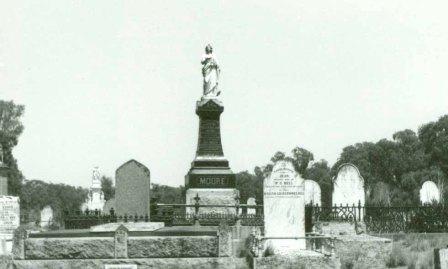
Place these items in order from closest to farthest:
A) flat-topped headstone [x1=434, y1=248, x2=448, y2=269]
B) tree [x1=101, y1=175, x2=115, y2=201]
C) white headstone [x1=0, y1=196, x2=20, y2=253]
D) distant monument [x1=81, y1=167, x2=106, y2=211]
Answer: flat-topped headstone [x1=434, y1=248, x2=448, y2=269] < white headstone [x1=0, y1=196, x2=20, y2=253] < distant monument [x1=81, y1=167, x2=106, y2=211] < tree [x1=101, y1=175, x2=115, y2=201]

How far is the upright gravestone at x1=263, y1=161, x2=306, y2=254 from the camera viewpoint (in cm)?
1725

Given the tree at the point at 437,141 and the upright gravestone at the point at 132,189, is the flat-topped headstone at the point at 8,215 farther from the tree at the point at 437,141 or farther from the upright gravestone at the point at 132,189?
the tree at the point at 437,141

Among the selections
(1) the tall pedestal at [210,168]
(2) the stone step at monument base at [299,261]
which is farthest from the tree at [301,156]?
(2) the stone step at monument base at [299,261]

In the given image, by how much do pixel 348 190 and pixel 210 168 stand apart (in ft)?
28.8

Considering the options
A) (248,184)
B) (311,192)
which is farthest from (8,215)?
(248,184)

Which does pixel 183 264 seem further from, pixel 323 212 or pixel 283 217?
pixel 323 212

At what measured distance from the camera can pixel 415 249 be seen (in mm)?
19297

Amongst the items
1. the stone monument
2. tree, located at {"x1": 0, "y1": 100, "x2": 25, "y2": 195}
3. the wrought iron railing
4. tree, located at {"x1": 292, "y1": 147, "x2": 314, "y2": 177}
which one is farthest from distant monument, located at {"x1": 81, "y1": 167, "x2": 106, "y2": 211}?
tree, located at {"x1": 292, "y1": 147, "x2": 314, "y2": 177}

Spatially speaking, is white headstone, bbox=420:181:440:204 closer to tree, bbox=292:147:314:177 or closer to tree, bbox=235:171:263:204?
tree, bbox=235:171:263:204

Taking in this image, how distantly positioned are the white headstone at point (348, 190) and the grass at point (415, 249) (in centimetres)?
180

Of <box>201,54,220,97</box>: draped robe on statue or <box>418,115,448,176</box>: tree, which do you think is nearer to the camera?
<box>201,54,220,97</box>: draped robe on statue

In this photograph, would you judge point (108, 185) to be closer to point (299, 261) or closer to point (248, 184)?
point (248, 184)

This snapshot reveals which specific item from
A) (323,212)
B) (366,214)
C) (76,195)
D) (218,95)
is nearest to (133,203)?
(323,212)

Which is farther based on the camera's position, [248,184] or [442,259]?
[248,184]
